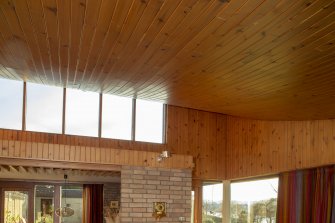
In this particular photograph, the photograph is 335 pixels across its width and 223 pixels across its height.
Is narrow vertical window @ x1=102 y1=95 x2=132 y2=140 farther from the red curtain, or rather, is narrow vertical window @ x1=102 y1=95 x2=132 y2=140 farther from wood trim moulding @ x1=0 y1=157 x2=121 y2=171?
the red curtain

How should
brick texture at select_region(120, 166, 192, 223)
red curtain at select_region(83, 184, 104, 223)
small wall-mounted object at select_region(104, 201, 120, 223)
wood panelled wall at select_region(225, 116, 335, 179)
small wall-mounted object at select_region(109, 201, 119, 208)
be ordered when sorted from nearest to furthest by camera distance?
wood panelled wall at select_region(225, 116, 335, 179), brick texture at select_region(120, 166, 192, 223), small wall-mounted object at select_region(104, 201, 120, 223), small wall-mounted object at select_region(109, 201, 119, 208), red curtain at select_region(83, 184, 104, 223)

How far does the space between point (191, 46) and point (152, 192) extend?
160 inches

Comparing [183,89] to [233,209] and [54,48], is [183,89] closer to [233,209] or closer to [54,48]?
[54,48]

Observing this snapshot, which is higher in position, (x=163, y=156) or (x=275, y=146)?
(x=275, y=146)

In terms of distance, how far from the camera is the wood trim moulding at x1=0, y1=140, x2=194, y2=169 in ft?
20.6

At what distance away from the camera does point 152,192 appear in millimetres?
6984

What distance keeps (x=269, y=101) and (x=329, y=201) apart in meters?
1.90

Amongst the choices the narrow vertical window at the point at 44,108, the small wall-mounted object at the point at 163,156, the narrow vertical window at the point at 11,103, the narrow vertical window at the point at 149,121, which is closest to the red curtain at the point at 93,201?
the narrow vertical window at the point at 149,121

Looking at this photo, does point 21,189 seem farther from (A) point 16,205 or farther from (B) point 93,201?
(B) point 93,201

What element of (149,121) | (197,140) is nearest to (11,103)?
(149,121)

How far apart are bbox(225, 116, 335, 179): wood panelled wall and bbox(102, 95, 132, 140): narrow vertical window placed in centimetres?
263

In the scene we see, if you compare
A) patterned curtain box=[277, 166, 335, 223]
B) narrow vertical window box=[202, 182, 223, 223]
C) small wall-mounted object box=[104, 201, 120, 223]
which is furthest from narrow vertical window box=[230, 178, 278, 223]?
small wall-mounted object box=[104, 201, 120, 223]

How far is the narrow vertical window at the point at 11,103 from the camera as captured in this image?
296 inches

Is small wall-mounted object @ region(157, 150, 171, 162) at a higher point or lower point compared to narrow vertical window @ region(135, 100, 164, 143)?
lower
